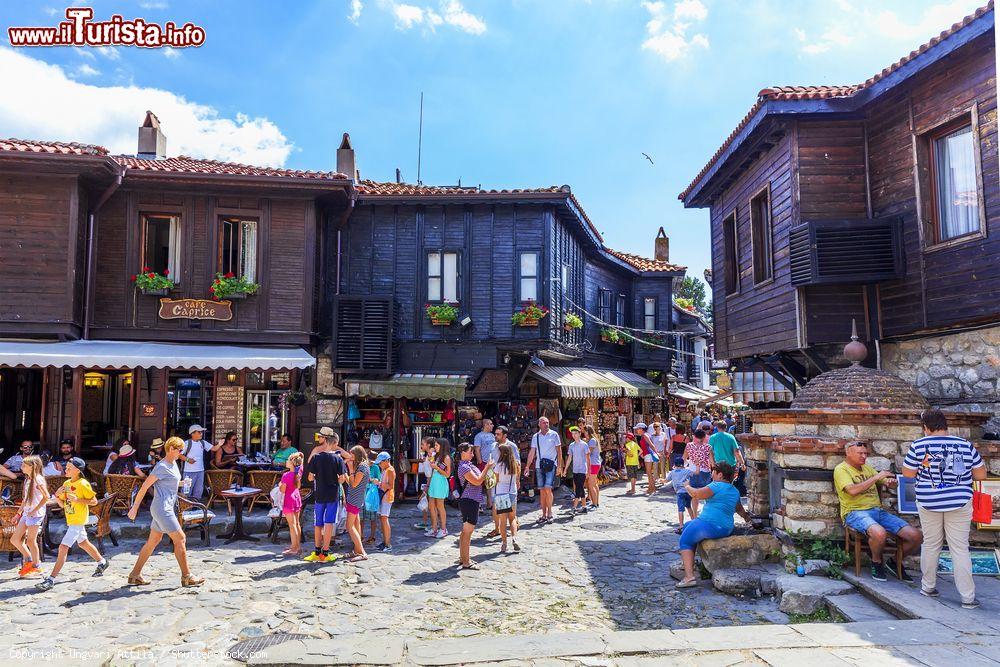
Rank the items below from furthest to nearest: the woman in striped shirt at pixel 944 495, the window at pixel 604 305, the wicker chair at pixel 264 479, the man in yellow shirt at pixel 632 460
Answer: the window at pixel 604 305 → the man in yellow shirt at pixel 632 460 → the wicker chair at pixel 264 479 → the woman in striped shirt at pixel 944 495

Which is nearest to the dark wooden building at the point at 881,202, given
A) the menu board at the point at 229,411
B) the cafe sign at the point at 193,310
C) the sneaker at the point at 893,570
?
the sneaker at the point at 893,570

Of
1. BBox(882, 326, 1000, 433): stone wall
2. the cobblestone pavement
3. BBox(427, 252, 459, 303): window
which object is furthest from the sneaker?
BBox(427, 252, 459, 303): window

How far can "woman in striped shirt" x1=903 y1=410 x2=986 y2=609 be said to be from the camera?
5973 mm

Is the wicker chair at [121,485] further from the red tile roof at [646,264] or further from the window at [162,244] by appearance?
the red tile roof at [646,264]

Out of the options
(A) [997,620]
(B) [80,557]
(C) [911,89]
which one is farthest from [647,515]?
(B) [80,557]

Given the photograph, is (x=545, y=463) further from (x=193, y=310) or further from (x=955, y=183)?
(x=193, y=310)

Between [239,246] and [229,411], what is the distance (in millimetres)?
3702

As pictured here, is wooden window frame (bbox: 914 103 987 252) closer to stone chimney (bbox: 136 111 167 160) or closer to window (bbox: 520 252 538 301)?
window (bbox: 520 252 538 301)

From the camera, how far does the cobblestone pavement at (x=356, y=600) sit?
6.07 meters

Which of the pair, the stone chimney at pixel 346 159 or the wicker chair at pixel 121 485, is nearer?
the wicker chair at pixel 121 485

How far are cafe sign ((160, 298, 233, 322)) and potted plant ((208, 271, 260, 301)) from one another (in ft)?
0.65

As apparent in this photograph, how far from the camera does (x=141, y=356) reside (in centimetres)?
1195

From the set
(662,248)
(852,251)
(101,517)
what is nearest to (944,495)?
(852,251)

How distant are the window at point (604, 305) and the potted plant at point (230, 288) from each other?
1217 cm
